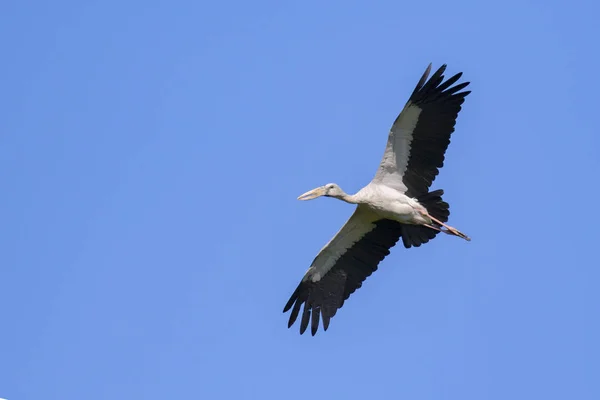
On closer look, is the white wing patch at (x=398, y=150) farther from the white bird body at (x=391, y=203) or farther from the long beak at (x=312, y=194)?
the long beak at (x=312, y=194)

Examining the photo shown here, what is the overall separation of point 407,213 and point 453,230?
104 centimetres

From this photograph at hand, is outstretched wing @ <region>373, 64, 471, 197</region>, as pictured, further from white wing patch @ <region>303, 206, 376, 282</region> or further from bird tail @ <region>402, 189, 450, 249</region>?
white wing patch @ <region>303, 206, 376, 282</region>

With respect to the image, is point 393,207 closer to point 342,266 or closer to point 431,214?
point 431,214

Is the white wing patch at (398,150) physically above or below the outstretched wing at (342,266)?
above

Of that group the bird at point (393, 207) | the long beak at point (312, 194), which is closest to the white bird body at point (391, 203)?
the bird at point (393, 207)

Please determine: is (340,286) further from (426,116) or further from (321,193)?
(426,116)

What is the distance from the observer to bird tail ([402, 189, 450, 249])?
23.2m

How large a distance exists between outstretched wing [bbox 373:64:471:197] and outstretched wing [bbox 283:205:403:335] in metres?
1.03

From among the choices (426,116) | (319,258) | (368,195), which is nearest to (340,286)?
(319,258)

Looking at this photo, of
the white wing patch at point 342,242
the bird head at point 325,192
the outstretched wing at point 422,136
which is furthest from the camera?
the white wing patch at point 342,242

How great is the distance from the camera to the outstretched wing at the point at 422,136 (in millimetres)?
22625

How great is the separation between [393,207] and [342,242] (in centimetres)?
166

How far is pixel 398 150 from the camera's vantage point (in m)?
23.0

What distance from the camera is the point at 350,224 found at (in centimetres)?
2389
